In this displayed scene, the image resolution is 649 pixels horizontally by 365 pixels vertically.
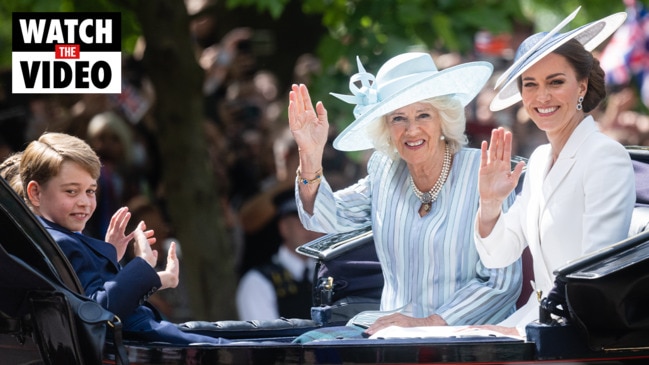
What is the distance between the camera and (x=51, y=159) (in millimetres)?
4078

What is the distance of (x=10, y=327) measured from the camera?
3736 millimetres

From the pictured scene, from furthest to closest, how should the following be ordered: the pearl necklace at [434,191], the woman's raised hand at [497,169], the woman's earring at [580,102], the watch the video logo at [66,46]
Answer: the watch the video logo at [66,46], the pearl necklace at [434,191], the woman's earring at [580,102], the woman's raised hand at [497,169]

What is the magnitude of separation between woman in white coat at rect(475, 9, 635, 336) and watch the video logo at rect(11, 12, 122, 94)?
200 cm

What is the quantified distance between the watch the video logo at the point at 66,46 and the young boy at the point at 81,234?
129cm

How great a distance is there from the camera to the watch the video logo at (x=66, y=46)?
17.7ft

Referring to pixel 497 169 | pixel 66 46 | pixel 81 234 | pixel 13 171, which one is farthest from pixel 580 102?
pixel 66 46

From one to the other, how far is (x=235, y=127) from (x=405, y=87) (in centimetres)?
442

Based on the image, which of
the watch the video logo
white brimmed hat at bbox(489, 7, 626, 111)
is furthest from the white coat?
the watch the video logo

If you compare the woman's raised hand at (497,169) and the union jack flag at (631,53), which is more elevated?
the union jack flag at (631,53)

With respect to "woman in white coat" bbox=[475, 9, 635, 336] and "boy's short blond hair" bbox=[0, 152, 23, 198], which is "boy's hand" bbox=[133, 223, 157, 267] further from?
"woman in white coat" bbox=[475, 9, 635, 336]

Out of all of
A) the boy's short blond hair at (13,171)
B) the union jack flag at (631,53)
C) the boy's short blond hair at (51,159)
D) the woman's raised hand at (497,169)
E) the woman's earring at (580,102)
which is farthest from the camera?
the union jack flag at (631,53)

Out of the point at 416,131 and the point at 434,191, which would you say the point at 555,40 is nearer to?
the point at 416,131

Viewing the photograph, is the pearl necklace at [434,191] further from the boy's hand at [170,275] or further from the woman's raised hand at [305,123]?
the boy's hand at [170,275]

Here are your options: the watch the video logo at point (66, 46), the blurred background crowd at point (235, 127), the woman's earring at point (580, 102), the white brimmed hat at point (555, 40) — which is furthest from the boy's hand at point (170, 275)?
the blurred background crowd at point (235, 127)
